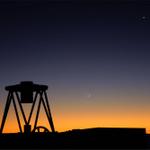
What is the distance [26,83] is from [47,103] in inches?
94.1

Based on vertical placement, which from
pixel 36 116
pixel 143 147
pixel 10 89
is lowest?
pixel 143 147

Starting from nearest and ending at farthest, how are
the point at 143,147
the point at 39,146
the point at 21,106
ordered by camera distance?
the point at 39,146 < the point at 143,147 < the point at 21,106

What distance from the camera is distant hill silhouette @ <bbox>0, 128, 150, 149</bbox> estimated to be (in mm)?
24656

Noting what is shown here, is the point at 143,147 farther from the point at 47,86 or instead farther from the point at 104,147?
the point at 47,86

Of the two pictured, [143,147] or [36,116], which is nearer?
[143,147]

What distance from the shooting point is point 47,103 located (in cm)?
2953

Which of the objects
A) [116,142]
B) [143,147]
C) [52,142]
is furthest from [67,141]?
[143,147]

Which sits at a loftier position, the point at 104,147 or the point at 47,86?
the point at 47,86

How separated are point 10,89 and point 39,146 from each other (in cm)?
604

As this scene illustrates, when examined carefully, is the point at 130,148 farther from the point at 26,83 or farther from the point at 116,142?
the point at 26,83

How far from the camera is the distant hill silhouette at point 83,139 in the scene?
24656 millimetres

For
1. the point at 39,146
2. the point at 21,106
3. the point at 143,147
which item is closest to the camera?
the point at 39,146

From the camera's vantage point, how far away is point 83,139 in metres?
25.4

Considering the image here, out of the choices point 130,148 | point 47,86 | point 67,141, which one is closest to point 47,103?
point 47,86
